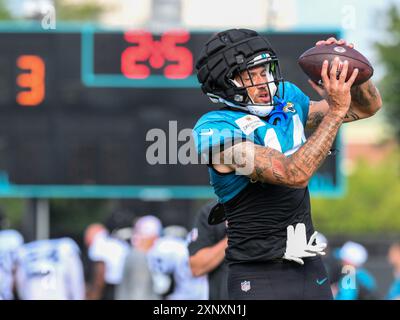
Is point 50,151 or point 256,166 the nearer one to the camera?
point 256,166

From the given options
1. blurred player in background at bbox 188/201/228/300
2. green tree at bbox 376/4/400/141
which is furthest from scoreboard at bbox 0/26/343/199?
green tree at bbox 376/4/400/141

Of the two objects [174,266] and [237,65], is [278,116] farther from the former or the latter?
[174,266]

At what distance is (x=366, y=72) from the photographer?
4301 mm

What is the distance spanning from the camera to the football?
4.25 meters

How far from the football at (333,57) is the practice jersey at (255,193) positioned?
8.3 inches

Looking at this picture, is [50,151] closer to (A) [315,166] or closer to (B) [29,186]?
(B) [29,186]

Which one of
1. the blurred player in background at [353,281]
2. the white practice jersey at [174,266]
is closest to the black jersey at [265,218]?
the blurred player in background at [353,281]

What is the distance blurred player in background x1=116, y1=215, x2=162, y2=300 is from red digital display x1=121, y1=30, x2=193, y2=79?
1.80 m

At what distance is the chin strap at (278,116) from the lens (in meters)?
4.30

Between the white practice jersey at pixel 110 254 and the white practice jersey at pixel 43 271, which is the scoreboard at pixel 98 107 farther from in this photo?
the white practice jersey at pixel 43 271

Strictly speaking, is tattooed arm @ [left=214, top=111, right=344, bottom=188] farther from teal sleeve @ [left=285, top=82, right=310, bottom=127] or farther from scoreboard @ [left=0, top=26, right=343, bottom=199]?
scoreboard @ [left=0, top=26, right=343, bottom=199]

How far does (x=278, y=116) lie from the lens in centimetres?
431
